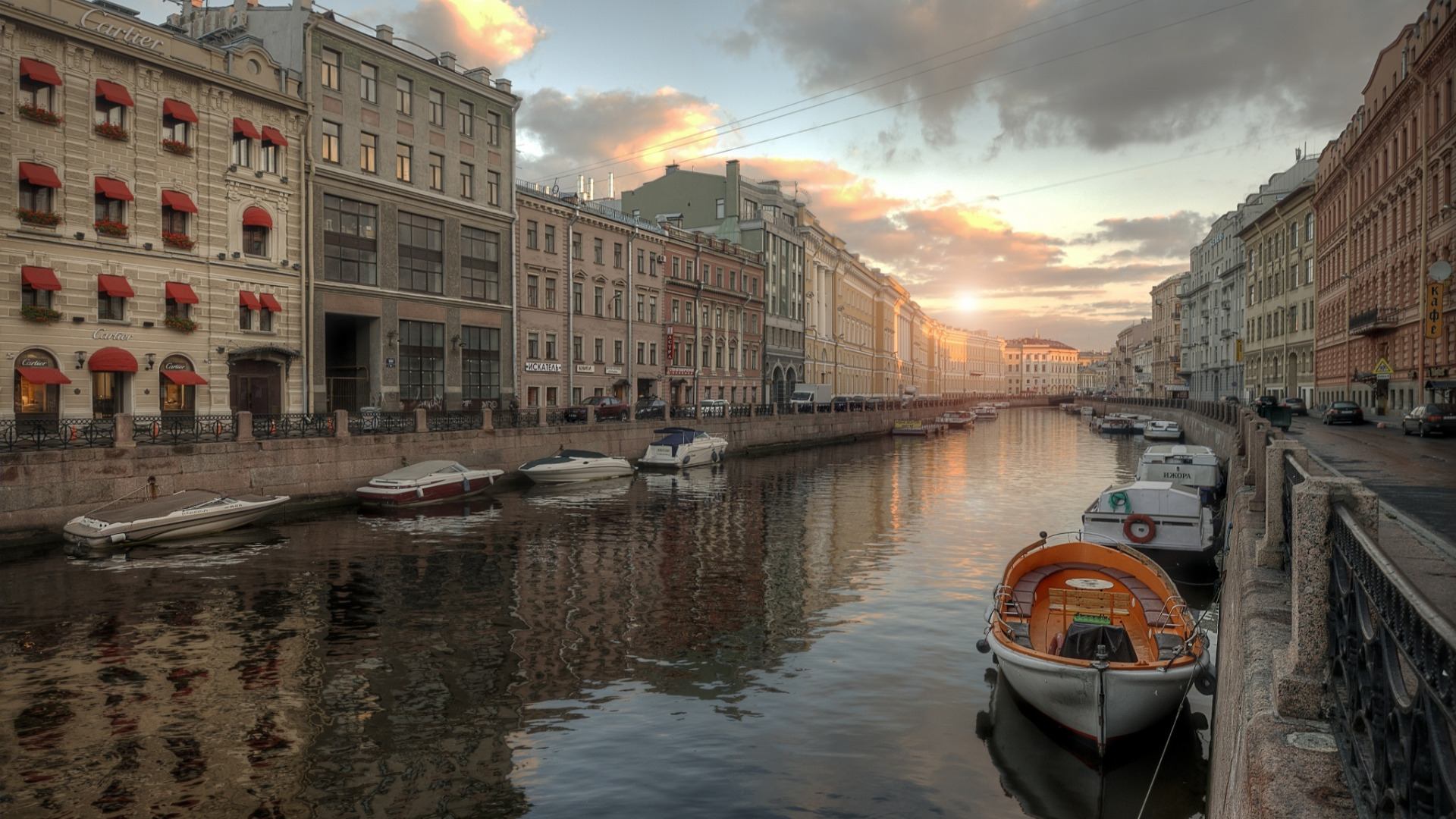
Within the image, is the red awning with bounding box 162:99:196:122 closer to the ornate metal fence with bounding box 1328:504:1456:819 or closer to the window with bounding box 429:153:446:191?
the window with bounding box 429:153:446:191

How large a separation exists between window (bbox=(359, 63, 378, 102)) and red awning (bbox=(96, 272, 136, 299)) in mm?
15731

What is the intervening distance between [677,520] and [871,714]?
18.8m

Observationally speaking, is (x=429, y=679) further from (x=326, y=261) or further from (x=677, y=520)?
(x=326, y=261)

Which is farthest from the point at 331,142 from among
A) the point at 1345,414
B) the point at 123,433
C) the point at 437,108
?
the point at 1345,414

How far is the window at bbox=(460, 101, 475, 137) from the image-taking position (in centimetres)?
4988

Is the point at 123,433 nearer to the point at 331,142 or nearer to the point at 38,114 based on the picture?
the point at 38,114

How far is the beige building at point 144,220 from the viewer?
30.9m

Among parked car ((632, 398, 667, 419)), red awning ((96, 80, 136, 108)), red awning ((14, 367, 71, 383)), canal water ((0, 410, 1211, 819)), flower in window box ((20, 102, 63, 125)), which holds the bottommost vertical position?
canal water ((0, 410, 1211, 819))

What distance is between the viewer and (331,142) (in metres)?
42.6

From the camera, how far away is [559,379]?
56.4m

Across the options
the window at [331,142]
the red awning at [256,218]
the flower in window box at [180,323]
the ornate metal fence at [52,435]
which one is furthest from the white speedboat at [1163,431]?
the ornate metal fence at [52,435]

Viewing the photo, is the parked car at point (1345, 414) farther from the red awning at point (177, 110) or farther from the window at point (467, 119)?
the red awning at point (177, 110)

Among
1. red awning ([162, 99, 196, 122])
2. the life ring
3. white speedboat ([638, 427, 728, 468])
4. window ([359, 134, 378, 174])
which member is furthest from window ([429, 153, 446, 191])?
the life ring

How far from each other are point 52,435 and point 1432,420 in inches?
1848
